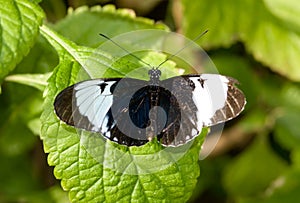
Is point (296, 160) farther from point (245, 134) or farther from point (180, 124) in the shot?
point (180, 124)

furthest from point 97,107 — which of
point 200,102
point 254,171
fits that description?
point 254,171

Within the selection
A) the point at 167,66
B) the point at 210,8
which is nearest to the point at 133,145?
the point at 167,66

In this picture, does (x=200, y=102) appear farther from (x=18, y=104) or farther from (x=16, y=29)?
(x=18, y=104)

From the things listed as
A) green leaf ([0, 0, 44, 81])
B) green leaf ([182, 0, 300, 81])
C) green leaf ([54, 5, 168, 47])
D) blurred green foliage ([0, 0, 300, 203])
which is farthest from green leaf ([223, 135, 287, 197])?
green leaf ([0, 0, 44, 81])

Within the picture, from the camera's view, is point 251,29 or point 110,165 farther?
point 251,29

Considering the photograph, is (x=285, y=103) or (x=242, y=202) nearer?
(x=242, y=202)

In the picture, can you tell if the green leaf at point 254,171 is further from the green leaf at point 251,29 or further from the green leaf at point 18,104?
the green leaf at point 18,104
